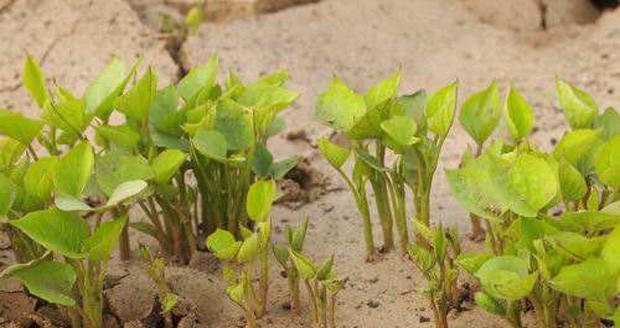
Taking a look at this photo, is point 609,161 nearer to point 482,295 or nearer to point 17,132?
point 482,295

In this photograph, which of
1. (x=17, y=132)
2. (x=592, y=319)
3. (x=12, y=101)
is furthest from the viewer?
(x=12, y=101)

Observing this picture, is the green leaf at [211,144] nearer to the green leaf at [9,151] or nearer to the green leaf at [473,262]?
the green leaf at [9,151]

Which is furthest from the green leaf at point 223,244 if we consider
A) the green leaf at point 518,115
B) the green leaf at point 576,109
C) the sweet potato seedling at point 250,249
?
the green leaf at point 576,109

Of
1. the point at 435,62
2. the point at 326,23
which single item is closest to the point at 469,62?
the point at 435,62

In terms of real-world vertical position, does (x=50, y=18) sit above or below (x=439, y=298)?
above

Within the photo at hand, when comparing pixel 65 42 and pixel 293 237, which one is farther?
pixel 65 42

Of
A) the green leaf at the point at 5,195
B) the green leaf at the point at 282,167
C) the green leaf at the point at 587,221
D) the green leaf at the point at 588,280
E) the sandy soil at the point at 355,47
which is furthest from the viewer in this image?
the sandy soil at the point at 355,47
